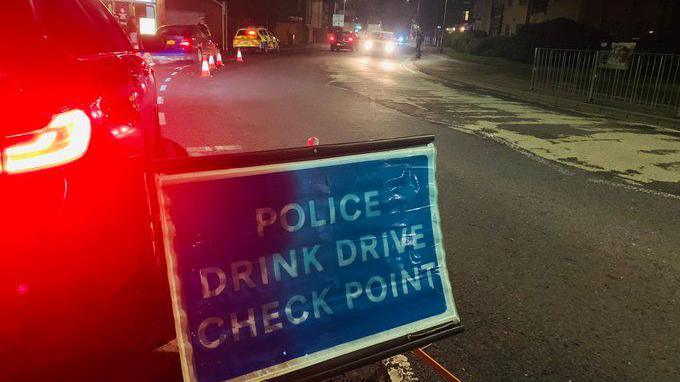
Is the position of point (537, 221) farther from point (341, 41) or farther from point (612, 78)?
point (341, 41)

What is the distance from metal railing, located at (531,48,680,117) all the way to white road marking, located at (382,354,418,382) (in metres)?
12.6

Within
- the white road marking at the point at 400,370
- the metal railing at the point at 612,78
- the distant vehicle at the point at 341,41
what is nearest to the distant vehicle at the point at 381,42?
the distant vehicle at the point at 341,41

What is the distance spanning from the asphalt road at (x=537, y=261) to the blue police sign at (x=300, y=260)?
667 millimetres

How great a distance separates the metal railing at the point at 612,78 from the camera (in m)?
13.0

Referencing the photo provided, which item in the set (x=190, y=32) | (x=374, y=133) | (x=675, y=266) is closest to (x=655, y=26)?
(x=190, y=32)

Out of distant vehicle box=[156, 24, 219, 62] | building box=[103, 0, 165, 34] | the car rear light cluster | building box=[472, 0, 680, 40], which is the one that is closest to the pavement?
the car rear light cluster

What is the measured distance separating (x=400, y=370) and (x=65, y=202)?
182 centimetres

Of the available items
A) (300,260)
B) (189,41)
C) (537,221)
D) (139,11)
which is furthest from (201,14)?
(300,260)

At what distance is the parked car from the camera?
6.39ft

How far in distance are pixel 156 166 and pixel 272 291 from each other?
0.67 m

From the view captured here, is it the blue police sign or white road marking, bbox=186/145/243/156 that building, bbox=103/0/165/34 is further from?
the blue police sign

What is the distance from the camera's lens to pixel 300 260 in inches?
85.5

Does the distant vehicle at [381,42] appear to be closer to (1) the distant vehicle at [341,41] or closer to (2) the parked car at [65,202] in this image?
(1) the distant vehicle at [341,41]

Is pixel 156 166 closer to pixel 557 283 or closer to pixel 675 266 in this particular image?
pixel 557 283
